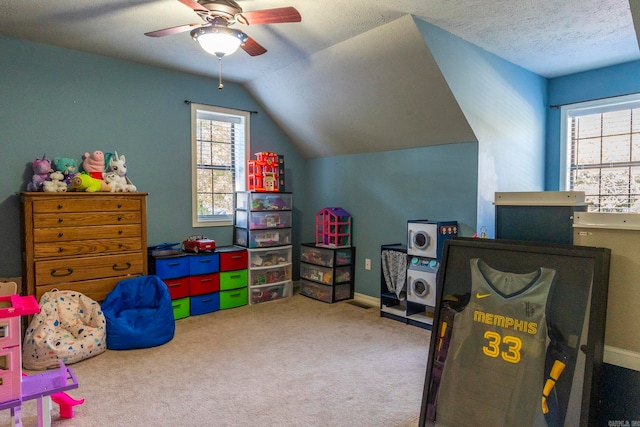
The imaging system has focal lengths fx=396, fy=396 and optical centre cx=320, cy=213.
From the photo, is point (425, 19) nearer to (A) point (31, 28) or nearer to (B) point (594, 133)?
(B) point (594, 133)

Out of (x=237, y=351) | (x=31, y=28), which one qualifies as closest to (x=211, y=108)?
(x=31, y=28)

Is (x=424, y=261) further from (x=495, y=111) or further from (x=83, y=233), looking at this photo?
(x=83, y=233)

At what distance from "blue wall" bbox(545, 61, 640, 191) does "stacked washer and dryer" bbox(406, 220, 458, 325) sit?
1560mm

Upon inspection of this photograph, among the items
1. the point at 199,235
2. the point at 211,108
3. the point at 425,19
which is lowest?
the point at 199,235

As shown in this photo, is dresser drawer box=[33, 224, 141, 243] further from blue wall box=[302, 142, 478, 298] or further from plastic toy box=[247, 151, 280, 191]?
blue wall box=[302, 142, 478, 298]

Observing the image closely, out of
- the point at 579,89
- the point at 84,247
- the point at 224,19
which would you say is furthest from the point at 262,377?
the point at 579,89

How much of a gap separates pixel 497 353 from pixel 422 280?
74.8 inches

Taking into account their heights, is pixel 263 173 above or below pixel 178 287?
above

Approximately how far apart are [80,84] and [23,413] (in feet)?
9.15

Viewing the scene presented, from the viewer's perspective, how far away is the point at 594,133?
400cm

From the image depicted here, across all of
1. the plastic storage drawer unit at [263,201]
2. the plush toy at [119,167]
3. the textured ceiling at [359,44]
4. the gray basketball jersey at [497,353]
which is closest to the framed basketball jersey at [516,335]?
the gray basketball jersey at [497,353]

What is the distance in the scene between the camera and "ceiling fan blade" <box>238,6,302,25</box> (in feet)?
7.36

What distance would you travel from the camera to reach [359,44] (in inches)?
130

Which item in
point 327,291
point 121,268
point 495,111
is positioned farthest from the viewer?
point 327,291
